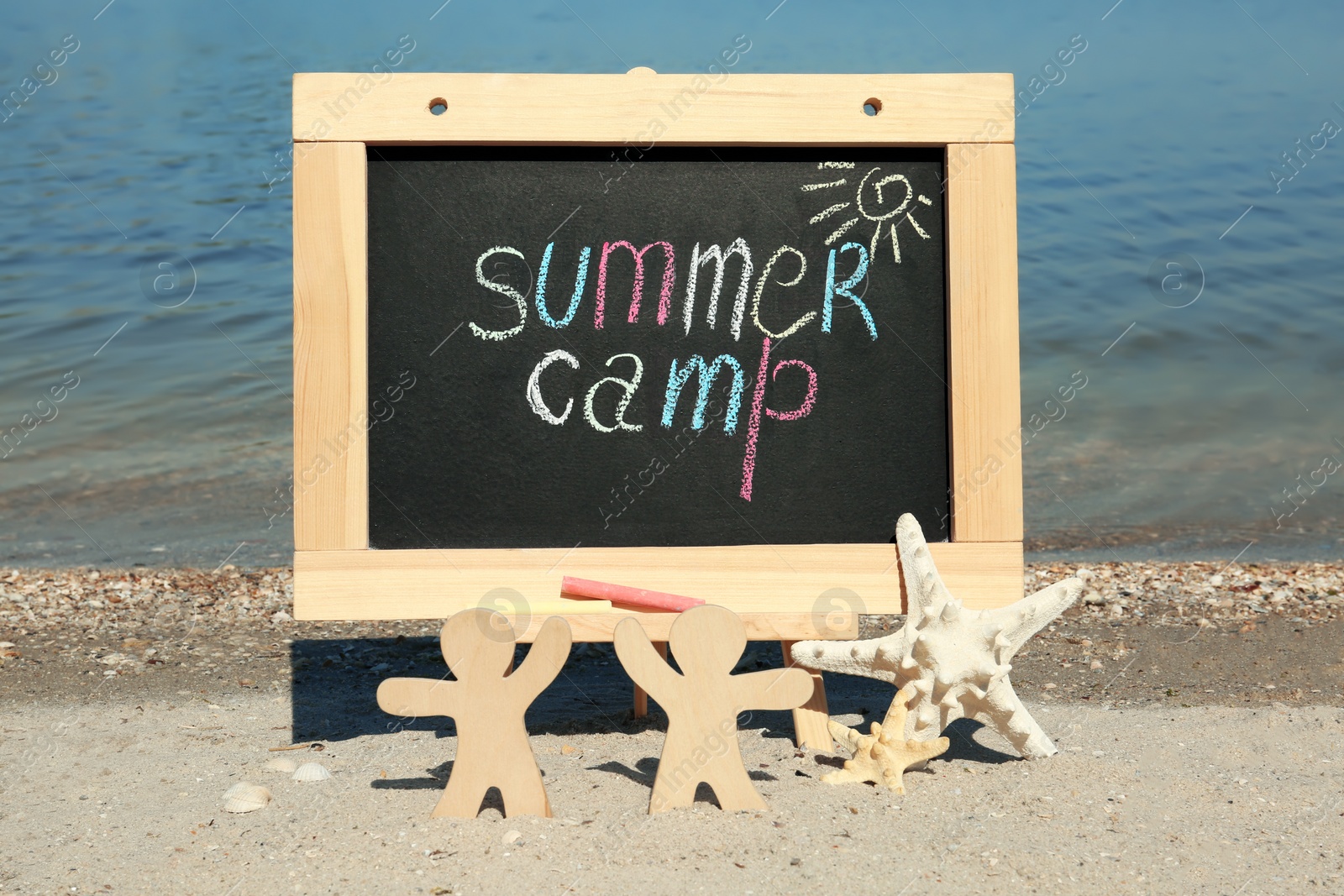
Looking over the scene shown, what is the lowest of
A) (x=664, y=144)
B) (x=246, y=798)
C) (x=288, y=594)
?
(x=246, y=798)

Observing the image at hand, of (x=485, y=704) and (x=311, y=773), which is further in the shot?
(x=311, y=773)

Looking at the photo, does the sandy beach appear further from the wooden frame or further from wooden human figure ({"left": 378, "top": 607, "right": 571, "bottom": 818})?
the wooden frame

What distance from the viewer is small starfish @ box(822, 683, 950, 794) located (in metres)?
2.39

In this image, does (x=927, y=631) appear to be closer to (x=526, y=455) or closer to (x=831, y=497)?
(x=831, y=497)

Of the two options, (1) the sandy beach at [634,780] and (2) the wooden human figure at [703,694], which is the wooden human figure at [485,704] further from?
(2) the wooden human figure at [703,694]

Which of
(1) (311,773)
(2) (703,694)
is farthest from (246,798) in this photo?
(2) (703,694)

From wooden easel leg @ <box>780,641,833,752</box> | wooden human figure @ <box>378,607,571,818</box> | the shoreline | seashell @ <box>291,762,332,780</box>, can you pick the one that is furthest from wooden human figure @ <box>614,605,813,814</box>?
the shoreline

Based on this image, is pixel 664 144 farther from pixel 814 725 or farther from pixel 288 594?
pixel 288 594

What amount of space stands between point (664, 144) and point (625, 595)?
115 centimetres

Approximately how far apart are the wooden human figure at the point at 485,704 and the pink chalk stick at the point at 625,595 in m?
0.32

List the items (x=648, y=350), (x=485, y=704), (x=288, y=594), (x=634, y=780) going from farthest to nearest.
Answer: (x=288, y=594)
(x=648, y=350)
(x=634, y=780)
(x=485, y=704)

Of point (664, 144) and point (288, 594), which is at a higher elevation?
point (664, 144)

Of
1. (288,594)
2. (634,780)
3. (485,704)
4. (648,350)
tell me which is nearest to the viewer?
(485,704)

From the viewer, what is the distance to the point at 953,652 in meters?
2.44
